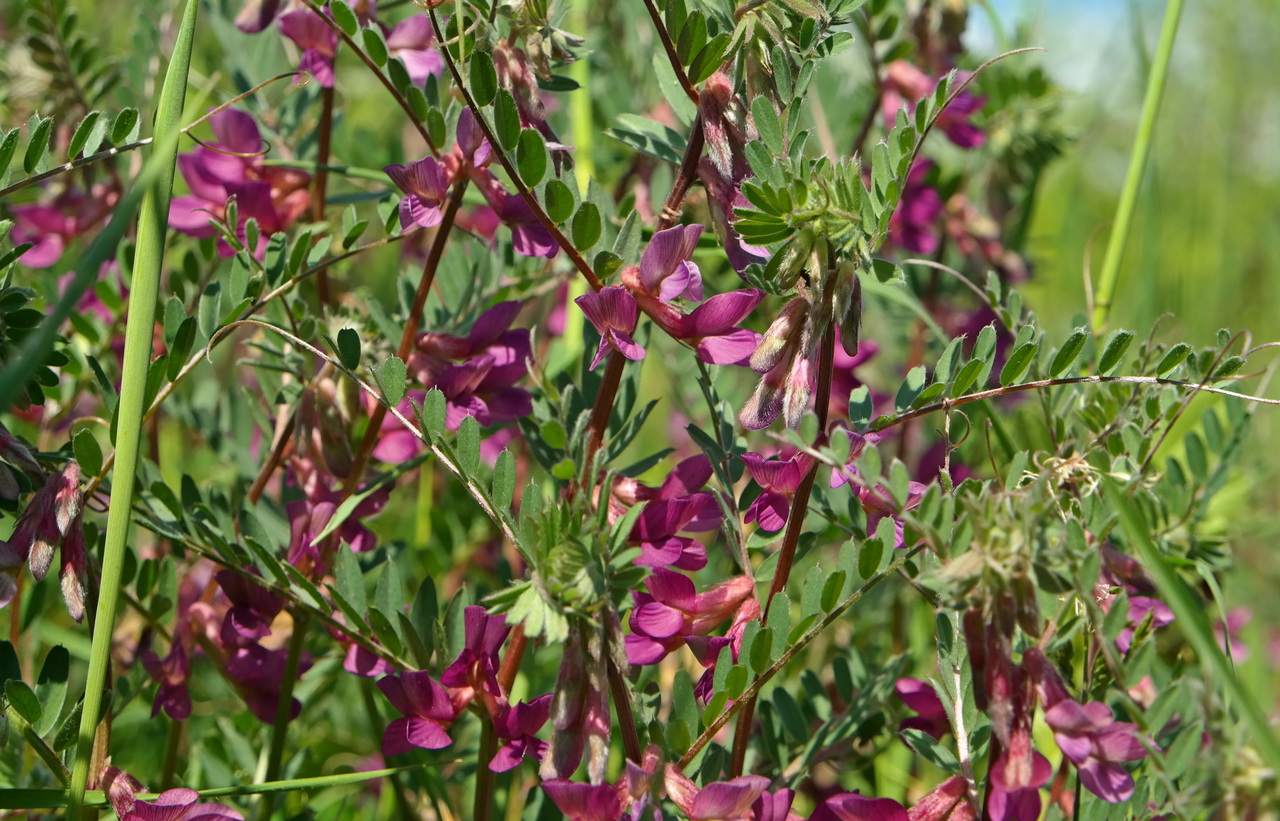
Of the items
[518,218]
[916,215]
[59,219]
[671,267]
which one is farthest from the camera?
[916,215]

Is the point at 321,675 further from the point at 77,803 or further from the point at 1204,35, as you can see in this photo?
the point at 1204,35

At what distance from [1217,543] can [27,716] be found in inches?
42.1

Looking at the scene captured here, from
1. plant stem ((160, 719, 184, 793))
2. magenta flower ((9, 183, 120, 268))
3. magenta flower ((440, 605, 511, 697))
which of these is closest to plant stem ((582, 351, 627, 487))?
magenta flower ((440, 605, 511, 697))

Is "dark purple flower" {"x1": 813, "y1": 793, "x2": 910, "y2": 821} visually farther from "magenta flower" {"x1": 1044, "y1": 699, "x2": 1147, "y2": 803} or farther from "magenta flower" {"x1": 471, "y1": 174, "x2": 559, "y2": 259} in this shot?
"magenta flower" {"x1": 471, "y1": 174, "x2": 559, "y2": 259}

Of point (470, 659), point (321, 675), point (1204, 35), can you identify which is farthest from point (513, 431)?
point (1204, 35)

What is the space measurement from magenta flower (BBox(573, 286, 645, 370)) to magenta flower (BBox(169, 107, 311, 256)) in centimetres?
36

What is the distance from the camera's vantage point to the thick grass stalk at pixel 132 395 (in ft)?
2.10

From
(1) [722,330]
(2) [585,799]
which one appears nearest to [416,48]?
(1) [722,330]

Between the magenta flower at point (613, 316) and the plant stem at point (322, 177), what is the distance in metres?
0.33

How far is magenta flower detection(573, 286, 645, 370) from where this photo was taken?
0.65m

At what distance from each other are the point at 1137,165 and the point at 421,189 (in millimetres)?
781

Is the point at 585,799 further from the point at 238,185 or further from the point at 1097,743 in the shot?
the point at 238,185

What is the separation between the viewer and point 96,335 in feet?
3.37

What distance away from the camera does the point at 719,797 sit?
58cm
